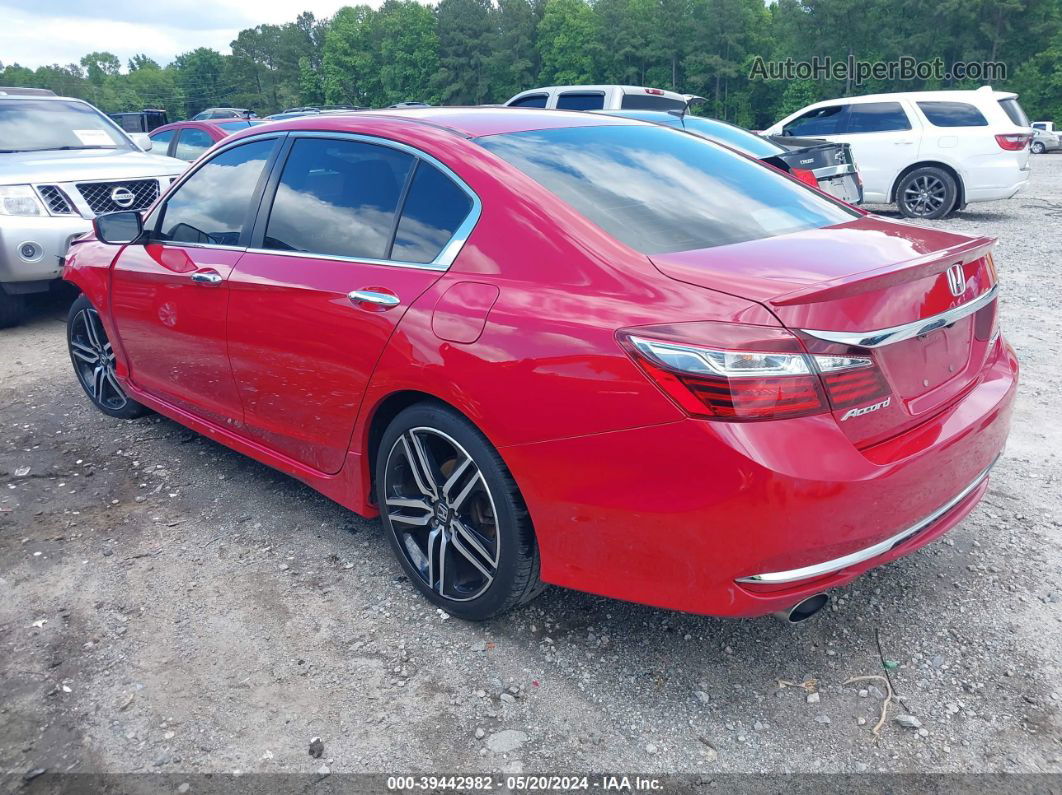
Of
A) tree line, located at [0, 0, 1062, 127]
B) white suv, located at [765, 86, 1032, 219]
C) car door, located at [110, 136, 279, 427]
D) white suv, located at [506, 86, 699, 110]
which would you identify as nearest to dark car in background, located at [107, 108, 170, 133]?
white suv, located at [506, 86, 699, 110]

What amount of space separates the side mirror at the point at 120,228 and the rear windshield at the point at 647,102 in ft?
30.2

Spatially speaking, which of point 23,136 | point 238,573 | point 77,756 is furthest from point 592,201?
point 23,136

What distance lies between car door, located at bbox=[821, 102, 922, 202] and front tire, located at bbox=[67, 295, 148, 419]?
416 inches

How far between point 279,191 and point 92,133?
6.32 metres

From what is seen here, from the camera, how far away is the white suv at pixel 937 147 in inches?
450

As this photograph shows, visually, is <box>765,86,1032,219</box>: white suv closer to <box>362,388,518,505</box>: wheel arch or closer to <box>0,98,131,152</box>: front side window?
<box>0,98,131,152</box>: front side window

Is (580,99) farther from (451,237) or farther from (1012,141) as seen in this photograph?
(451,237)

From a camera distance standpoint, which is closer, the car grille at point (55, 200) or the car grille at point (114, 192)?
the car grille at point (55, 200)

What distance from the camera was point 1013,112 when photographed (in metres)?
12.0

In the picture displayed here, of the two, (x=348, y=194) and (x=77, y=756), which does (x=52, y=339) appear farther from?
(x=77, y=756)

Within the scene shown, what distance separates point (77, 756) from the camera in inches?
94.4

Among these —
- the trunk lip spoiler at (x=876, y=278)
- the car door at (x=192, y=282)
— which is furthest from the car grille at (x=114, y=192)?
the trunk lip spoiler at (x=876, y=278)

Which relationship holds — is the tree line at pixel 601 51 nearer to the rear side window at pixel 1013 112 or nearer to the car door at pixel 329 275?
the rear side window at pixel 1013 112

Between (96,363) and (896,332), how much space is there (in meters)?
4.53
